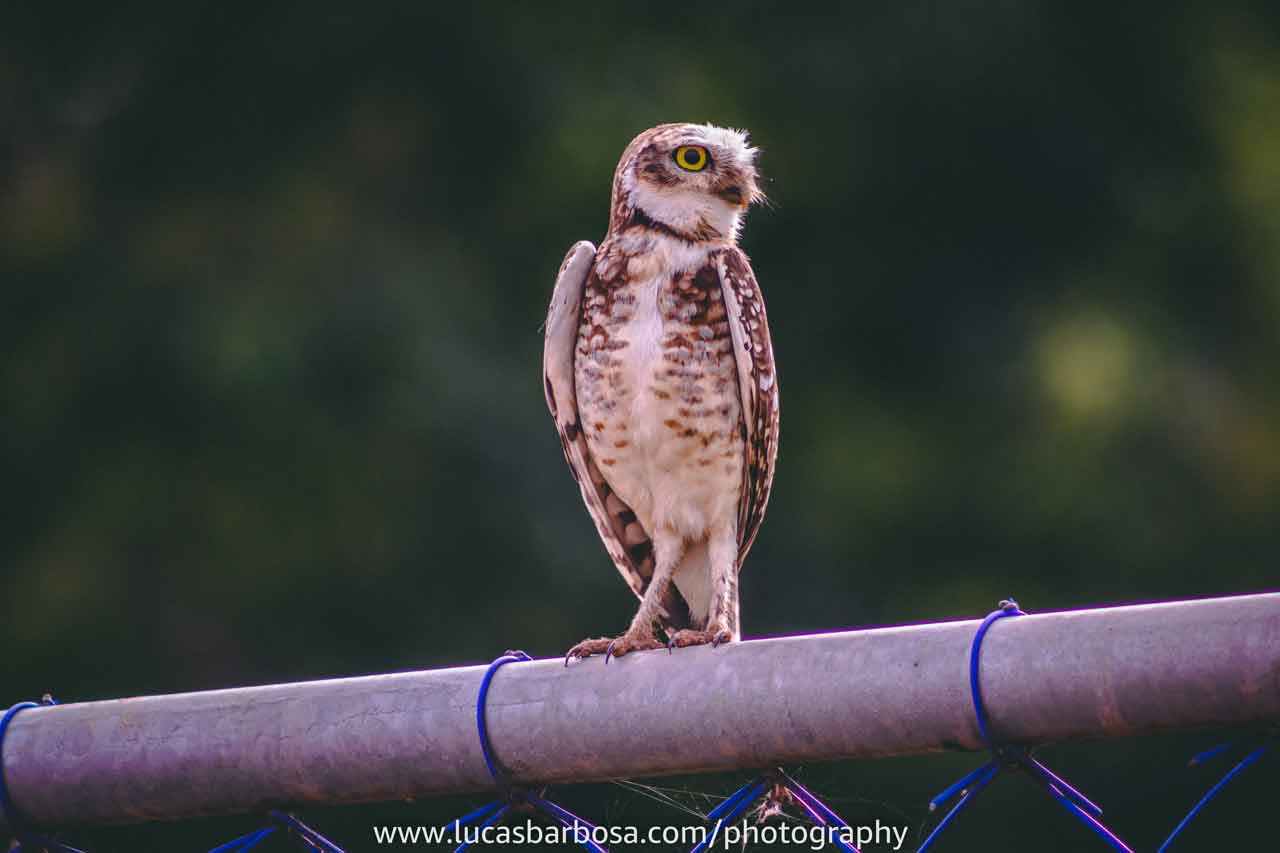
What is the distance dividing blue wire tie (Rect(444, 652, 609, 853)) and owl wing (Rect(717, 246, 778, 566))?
1.84m

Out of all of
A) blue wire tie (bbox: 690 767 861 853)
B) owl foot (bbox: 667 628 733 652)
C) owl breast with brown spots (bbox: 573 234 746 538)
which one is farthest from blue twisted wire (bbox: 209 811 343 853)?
owl breast with brown spots (bbox: 573 234 746 538)

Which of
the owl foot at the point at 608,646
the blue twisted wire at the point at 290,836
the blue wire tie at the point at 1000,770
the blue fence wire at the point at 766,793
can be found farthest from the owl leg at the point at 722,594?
the blue wire tie at the point at 1000,770

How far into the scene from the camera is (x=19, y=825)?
2312mm

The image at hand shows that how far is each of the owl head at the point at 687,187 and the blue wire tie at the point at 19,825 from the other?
2104 mm

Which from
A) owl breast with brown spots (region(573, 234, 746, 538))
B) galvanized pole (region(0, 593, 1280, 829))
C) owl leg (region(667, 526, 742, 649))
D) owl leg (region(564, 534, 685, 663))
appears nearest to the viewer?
galvanized pole (region(0, 593, 1280, 829))

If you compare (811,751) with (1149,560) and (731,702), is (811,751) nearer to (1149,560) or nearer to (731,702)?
(731,702)

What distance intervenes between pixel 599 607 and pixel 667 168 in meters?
5.22

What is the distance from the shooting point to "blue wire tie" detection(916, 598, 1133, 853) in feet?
6.08

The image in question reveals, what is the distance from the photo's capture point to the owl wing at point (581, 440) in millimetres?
4160

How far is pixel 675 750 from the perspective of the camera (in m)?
1.99

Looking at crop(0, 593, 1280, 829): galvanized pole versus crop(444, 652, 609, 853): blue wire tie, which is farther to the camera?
crop(444, 652, 609, 853): blue wire tie

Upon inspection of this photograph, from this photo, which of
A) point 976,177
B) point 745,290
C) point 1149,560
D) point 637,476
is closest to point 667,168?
point 745,290

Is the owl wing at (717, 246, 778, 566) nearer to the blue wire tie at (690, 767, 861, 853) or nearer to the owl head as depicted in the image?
the owl head

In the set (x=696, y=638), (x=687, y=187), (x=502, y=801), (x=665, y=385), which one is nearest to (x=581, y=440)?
(x=665, y=385)
